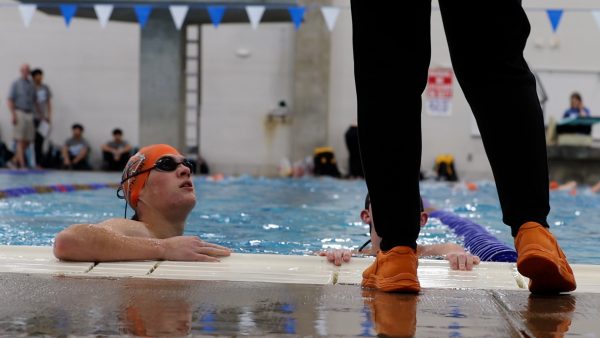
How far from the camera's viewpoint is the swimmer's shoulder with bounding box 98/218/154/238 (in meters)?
2.93

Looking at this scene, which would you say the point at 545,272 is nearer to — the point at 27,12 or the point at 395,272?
the point at 395,272

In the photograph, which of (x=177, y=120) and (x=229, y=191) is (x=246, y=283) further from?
(x=177, y=120)

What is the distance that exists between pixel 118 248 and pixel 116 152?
41.0 feet

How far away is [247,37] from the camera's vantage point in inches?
600

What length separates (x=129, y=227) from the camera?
304 cm

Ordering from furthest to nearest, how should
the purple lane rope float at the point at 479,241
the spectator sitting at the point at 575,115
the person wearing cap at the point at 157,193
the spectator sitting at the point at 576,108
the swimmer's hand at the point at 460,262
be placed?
1. the spectator sitting at the point at 576,108
2. the spectator sitting at the point at 575,115
3. the purple lane rope float at the point at 479,241
4. the person wearing cap at the point at 157,193
5. the swimmer's hand at the point at 460,262

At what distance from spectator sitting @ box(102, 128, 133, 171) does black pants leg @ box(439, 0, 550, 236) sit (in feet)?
43.4

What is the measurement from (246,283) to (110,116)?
45.7 ft

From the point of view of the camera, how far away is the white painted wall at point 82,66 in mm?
15320

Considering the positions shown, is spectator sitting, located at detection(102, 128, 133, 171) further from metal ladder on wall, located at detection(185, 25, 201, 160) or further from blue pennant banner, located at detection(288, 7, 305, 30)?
blue pennant banner, located at detection(288, 7, 305, 30)

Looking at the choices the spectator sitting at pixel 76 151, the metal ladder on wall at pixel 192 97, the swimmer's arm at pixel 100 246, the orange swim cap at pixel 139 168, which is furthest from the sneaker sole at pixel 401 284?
the spectator sitting at pixel 76 151

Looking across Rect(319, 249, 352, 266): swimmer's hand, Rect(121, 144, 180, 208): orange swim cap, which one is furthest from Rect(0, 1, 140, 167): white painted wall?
Rect(319, 249, 352, 266): swimmer's hand

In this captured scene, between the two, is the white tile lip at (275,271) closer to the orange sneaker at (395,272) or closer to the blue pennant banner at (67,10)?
the orange sneaker at (395,272)

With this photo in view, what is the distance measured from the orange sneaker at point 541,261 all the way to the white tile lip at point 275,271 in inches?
4.7
